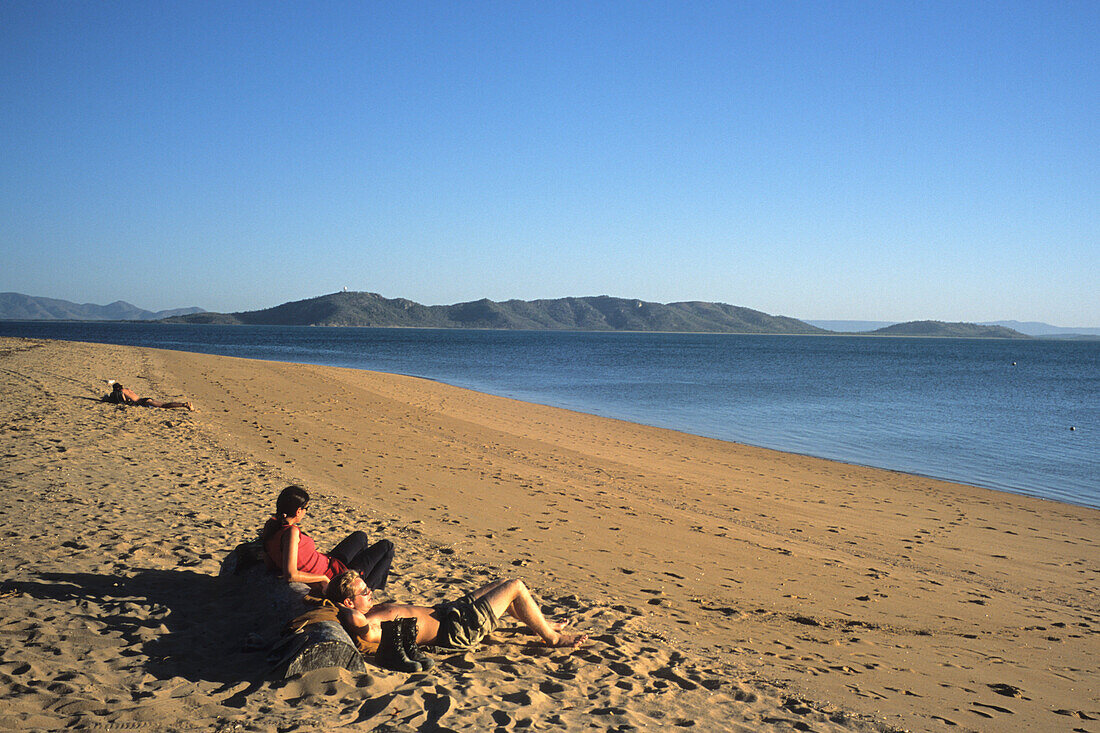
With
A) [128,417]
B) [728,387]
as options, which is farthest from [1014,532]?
[728,387]

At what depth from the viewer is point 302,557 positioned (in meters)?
4.98

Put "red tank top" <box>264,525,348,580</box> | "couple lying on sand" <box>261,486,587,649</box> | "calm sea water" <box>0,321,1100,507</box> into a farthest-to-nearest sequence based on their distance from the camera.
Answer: "calm sea water" <box>0,321,1100,507</box>
"red tank top" <box>264,525,348,580</box>
"couple lying on sand" <box>261,486,587,649</box>

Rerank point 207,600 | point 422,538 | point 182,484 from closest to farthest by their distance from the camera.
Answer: point 207,600, point 422,538, point 182,484

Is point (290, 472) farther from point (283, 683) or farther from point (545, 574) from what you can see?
point (283, 683)

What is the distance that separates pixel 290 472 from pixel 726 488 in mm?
6993

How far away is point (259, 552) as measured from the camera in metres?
5.38

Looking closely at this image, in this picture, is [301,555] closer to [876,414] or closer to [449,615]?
[449,615]

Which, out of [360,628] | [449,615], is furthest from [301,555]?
[449,615]

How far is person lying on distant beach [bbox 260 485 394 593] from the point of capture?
4.87m

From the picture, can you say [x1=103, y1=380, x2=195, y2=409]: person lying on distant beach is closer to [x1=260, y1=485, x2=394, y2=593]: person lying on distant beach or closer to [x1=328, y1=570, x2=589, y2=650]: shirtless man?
[x1=260, y1=485, x2=394, y2=593]: person lying on distant beach

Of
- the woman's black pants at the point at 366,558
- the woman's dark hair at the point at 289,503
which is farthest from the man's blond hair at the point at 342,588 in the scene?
the woman's black pants at the point at 366,558

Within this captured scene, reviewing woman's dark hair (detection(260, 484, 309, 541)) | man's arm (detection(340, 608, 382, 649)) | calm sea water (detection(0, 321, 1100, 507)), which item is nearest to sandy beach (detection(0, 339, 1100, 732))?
man's arm (detection(340, 608, 382, 649))

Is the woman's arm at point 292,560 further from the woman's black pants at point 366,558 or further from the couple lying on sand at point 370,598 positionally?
the woman's black pants at point 366,558

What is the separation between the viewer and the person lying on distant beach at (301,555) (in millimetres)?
4867
